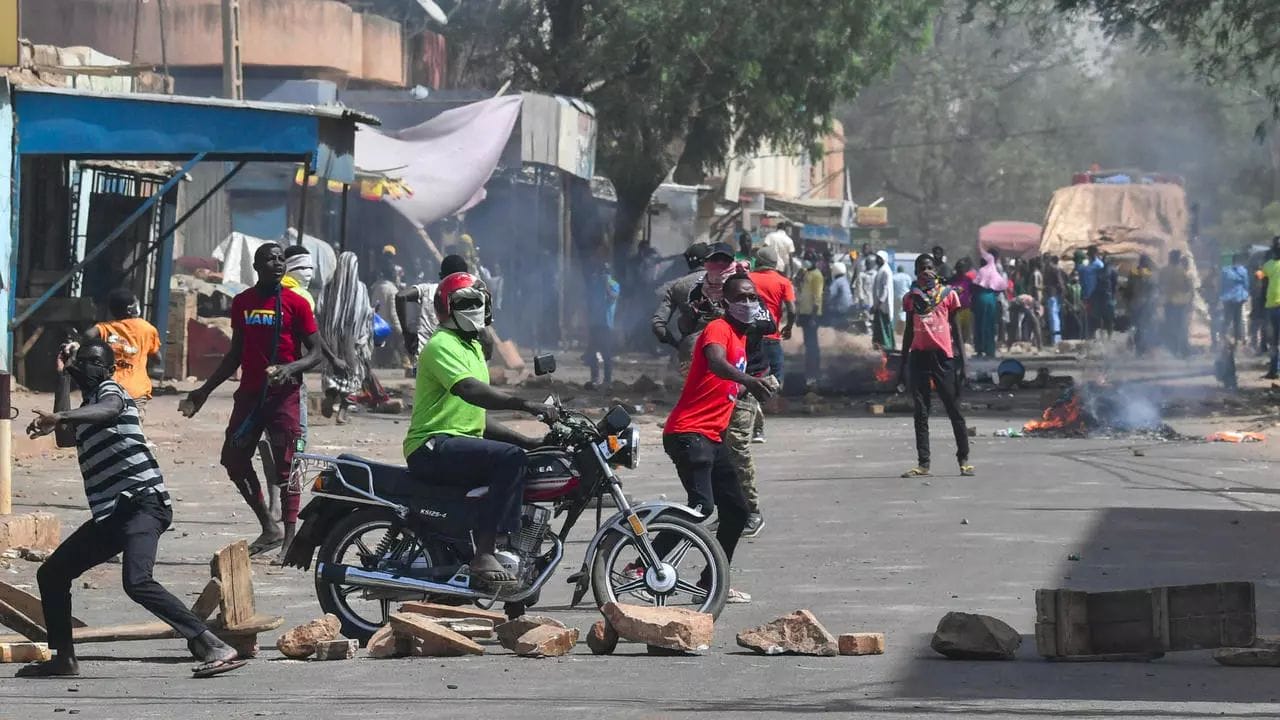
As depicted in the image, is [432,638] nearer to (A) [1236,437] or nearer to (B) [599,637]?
(B) [599,637]

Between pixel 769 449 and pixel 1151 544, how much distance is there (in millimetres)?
6932

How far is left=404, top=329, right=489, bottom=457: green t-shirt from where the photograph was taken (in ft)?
28.0

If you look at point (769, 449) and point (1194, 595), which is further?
point (769, 449)

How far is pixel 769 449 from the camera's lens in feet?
59.9

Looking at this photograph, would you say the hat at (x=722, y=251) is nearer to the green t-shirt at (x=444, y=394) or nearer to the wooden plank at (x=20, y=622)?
the green t-shirt at (x=444, y=394)

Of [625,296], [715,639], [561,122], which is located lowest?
[715,639]

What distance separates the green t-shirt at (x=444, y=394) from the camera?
8547 mm

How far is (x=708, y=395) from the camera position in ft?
31.2

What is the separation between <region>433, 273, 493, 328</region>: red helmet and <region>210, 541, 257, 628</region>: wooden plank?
1.31m

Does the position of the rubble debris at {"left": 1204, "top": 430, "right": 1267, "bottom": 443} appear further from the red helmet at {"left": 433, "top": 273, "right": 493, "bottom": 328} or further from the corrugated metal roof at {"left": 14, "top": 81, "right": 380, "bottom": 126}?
the red helmet at {"left": 433, "top": 273, "right": 493, "bottom": 328}

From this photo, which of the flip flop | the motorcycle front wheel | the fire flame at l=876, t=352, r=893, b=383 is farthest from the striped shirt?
the fire flame at l=876, t=352, r=893, b=383

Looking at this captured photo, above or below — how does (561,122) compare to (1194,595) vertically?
above

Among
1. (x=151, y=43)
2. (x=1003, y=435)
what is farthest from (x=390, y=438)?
(x=151, y=43)

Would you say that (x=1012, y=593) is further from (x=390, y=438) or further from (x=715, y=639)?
(x=390, y=438)
